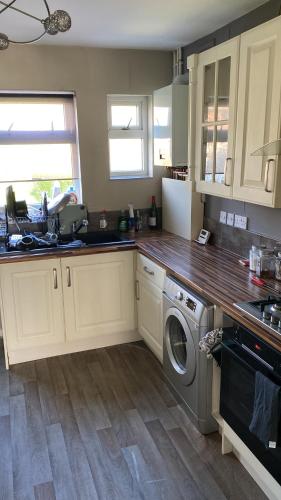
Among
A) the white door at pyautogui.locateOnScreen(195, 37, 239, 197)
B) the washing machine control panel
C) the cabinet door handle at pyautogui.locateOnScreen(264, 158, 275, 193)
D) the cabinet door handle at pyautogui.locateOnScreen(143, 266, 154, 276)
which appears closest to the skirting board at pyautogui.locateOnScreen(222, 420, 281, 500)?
the washing machine control panel

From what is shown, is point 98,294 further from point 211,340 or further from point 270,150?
point 270,150

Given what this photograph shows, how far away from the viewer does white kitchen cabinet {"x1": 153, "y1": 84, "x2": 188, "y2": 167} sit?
2904 mm

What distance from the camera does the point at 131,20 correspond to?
2.48m

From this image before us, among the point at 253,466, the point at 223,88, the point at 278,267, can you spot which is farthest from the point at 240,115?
the point at 253,466

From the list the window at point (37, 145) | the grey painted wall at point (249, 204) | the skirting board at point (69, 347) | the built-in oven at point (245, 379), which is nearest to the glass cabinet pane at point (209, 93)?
the grey painted wall at point (249, 204)

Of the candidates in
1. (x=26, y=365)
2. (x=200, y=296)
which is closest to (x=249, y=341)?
(x=200, y=296)

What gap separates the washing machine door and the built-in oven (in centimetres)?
27

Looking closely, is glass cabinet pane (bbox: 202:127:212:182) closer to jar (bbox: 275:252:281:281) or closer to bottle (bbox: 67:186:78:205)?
jar (bbox: 275:252:281:281)

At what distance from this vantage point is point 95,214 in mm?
3434

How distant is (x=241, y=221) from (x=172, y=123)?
3.02 feet

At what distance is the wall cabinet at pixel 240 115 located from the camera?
1880 millimetres

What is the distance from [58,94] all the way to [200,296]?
2.14 metres

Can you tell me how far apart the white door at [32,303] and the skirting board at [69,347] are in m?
0.06

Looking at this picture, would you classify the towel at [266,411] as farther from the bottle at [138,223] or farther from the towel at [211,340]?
the bottle at [138,223]
